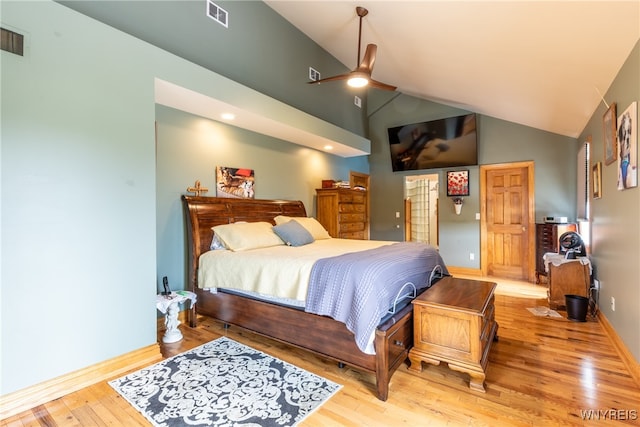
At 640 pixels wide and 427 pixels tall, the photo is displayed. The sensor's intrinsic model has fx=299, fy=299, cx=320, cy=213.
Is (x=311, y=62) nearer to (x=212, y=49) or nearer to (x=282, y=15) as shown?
Result: (x=282, y=15)

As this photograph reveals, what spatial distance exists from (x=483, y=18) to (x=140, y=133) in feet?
10.0

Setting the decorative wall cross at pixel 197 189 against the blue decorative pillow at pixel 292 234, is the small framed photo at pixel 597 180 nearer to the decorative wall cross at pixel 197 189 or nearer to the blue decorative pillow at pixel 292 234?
the blue decorative pillow at pixel 292 234

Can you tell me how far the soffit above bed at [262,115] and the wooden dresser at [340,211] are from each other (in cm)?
83

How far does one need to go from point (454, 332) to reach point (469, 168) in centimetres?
442

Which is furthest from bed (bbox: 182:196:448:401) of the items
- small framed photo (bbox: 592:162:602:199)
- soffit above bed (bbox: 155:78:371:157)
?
small framed photo (bbox: 592:162:602:199)

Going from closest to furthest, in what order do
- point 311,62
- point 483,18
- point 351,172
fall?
point 483,18 < point 311,62 < point 351,172

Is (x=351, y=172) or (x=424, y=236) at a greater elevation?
(x=351, y=172)

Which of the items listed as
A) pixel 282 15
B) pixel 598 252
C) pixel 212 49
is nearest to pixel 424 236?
pixel 598 252

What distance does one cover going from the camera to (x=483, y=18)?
2564mm

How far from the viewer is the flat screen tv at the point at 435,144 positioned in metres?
5.57

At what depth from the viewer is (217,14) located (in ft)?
11.4

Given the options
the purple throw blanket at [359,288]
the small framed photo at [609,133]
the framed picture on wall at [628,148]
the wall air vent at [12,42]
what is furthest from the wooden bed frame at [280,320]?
the small framed photo at [609,133]

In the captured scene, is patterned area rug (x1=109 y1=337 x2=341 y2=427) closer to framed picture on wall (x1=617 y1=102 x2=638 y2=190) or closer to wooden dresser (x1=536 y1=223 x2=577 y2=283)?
framed picture on wall (x1=617 y1=102 x2=638 y2=190)

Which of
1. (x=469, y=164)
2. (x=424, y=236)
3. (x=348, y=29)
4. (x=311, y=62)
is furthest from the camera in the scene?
(x=424, y=236)
